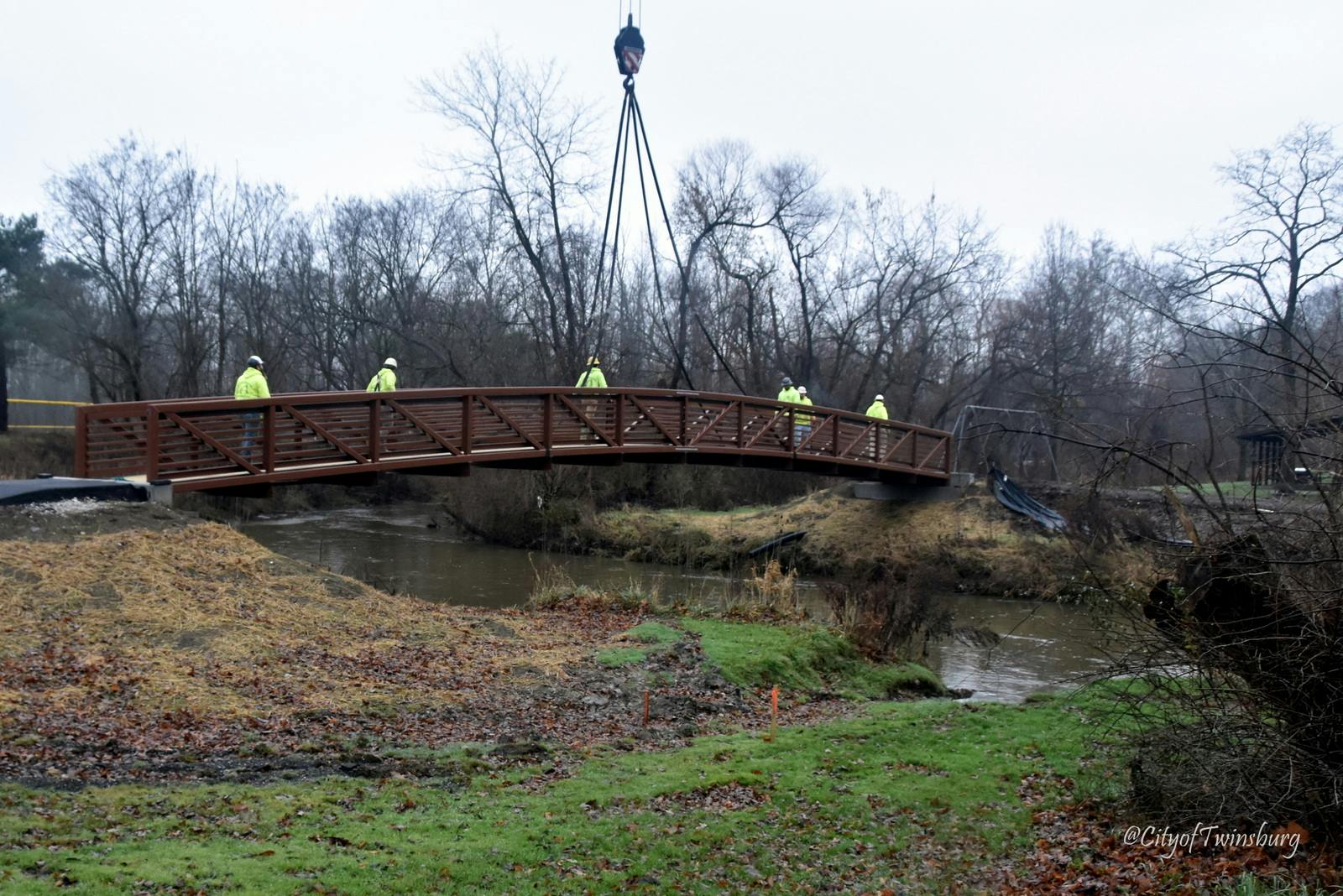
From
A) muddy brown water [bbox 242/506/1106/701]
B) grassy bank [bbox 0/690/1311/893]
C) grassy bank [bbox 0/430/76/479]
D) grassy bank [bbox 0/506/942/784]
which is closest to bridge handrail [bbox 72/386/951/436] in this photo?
grassy bank [bbox 0/506/942/784]

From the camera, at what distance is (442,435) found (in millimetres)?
18828

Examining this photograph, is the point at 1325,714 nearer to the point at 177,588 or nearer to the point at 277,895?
the point at 277,895

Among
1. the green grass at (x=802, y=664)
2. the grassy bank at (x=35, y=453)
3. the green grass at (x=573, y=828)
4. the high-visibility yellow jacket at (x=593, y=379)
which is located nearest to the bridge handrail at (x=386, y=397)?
the high-visibility yellow jacket at (x=593, y=379)

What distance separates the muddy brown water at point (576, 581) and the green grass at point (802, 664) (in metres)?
1.18

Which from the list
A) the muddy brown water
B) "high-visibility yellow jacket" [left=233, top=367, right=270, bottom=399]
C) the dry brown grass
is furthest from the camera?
"high-visibility yellow jacket" [left=233, top=367, right=270, bottom=399]

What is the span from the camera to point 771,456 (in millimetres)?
25969

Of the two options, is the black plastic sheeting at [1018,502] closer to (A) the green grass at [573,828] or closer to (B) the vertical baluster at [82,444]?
(A) the green grass at [573,828]

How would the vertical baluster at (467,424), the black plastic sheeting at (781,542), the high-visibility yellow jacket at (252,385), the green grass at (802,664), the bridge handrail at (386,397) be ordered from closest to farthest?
the green grass at (802,664) → the bridge handrail at (386,397) → the high-visibility yellow jacket at (252,385) → the vertical baluster at (467,424) → the black plastic sheeting at (781,542)

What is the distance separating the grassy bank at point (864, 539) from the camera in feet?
89.0

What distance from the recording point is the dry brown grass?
31.9ft

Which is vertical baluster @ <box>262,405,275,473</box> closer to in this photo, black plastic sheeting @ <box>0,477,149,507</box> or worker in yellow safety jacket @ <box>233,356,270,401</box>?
worker in yellow safety jacket @ <box>233,356,270,401</box>

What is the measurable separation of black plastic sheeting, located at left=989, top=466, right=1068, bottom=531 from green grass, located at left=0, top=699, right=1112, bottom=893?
1987cm

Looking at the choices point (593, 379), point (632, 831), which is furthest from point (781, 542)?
point (632, 831)

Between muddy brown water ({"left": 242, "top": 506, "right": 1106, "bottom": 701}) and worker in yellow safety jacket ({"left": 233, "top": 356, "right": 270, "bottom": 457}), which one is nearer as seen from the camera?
muddy brown water ({"left": 242, "top": 506, "right": 1106, "bottom": 701})
